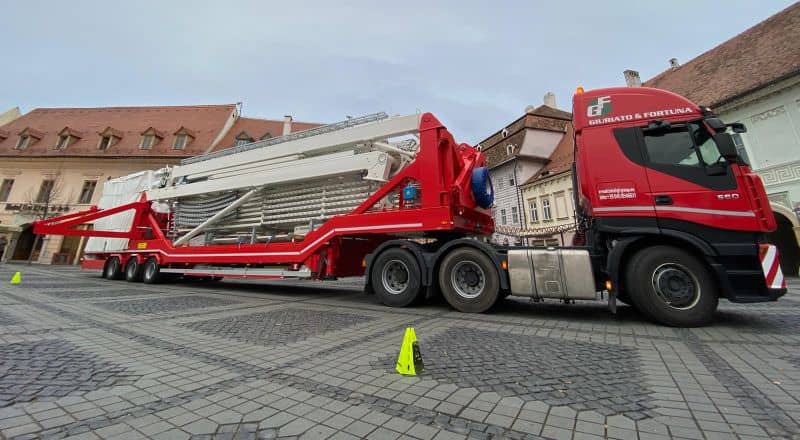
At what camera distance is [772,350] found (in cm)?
326

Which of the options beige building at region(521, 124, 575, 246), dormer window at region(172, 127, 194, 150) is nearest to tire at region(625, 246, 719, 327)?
beige building at region(521, 124, 575, 246)

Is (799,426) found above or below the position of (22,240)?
below

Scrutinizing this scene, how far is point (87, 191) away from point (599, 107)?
35.8 meters

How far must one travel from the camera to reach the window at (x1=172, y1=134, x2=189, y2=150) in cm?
2664

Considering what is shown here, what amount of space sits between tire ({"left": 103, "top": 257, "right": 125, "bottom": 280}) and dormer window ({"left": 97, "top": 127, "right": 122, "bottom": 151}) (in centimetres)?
2241

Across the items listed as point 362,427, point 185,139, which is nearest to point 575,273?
point 362,427

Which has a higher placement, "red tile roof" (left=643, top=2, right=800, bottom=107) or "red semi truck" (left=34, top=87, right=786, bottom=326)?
"red tile roof" (left=643, top=2, right=800, bottom=107)

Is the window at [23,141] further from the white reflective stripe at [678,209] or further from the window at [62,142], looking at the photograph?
the white reflective stripe at [678,209]

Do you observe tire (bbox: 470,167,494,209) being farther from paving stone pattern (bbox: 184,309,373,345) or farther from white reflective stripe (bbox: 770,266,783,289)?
white reflective stripe (bbox: 770,266,783,289)

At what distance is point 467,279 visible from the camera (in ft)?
18.0

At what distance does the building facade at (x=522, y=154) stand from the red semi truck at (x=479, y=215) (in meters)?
18.3

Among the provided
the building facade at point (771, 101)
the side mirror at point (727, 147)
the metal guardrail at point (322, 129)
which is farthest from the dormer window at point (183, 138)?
the building facade at point (771, 101)

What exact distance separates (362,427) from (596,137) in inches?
203

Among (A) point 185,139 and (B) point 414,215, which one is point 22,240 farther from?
(B) point 414,215
